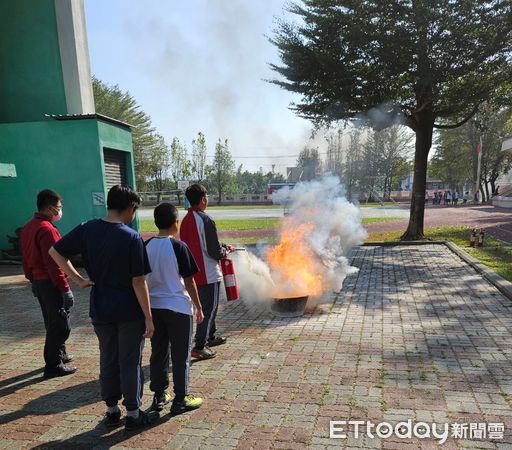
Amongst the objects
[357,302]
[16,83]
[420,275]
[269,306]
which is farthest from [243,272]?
[16,83]

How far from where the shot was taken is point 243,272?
732 centimetres

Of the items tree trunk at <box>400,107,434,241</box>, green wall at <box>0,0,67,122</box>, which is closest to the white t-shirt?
green wall at <box>0,0,67,122</box>

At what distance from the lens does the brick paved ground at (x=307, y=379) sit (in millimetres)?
3262

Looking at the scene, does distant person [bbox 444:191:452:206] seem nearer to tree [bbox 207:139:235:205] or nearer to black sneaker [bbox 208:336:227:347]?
tree [bbox 207:139:235:205]

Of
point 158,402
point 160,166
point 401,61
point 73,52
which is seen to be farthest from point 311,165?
point 160,166

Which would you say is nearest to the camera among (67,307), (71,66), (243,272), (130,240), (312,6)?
(130,240)

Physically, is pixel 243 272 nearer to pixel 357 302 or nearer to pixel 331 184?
pixel 357 302

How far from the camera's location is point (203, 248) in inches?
185

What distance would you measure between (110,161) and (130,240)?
9336mm

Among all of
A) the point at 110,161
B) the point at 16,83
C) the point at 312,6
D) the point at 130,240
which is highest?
the point at 312,6

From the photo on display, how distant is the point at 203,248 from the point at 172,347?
1390 mm

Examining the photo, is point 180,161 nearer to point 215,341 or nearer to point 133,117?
point 133,117

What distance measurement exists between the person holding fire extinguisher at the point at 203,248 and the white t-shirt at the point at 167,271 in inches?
47.2

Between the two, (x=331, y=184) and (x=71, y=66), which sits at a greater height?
(x=71, y=66)
